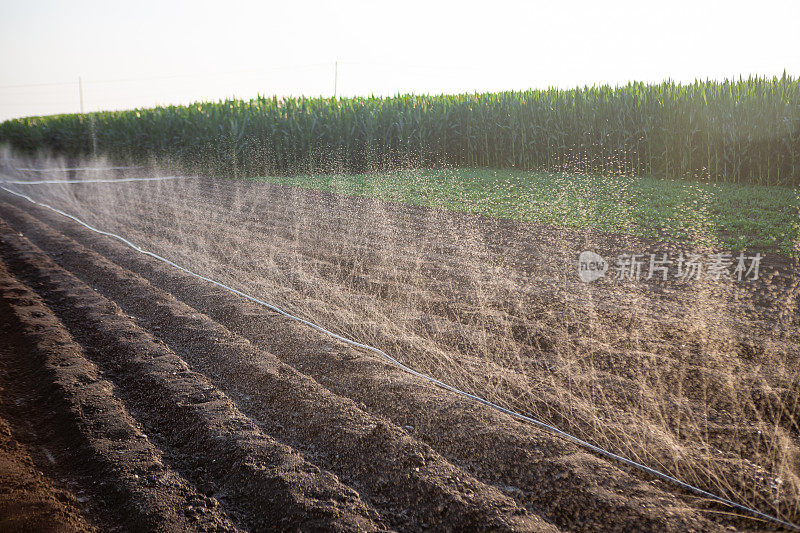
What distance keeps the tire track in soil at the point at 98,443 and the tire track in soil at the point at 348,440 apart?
0.55 m

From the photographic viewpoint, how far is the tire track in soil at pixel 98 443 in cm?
227

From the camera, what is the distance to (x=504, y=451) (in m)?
2.63

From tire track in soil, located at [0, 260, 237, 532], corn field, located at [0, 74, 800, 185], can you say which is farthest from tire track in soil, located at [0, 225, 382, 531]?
corn field, located at [0, 74, 800, 185]

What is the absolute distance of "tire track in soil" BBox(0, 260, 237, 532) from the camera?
2268 millimetres

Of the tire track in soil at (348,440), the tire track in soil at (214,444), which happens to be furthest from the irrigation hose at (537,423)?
the tire track in soil at (214,444)

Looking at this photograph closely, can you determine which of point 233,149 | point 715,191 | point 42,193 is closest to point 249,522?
point 715,191

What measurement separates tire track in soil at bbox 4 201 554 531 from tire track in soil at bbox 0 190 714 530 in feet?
0.33

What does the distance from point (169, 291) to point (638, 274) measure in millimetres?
4663

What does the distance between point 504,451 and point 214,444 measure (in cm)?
142

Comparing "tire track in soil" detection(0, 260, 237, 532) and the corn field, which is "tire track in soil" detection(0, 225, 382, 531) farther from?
the corn field

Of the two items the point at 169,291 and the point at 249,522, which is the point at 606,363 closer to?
the point at 249,522

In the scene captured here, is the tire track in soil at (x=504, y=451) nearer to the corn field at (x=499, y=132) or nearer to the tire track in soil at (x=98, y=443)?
the tire track in soil at (x=98, y=443)

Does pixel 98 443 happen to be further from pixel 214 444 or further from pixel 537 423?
pixel 537 423

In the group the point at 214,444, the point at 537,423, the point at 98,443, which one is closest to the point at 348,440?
the point at 214,444
